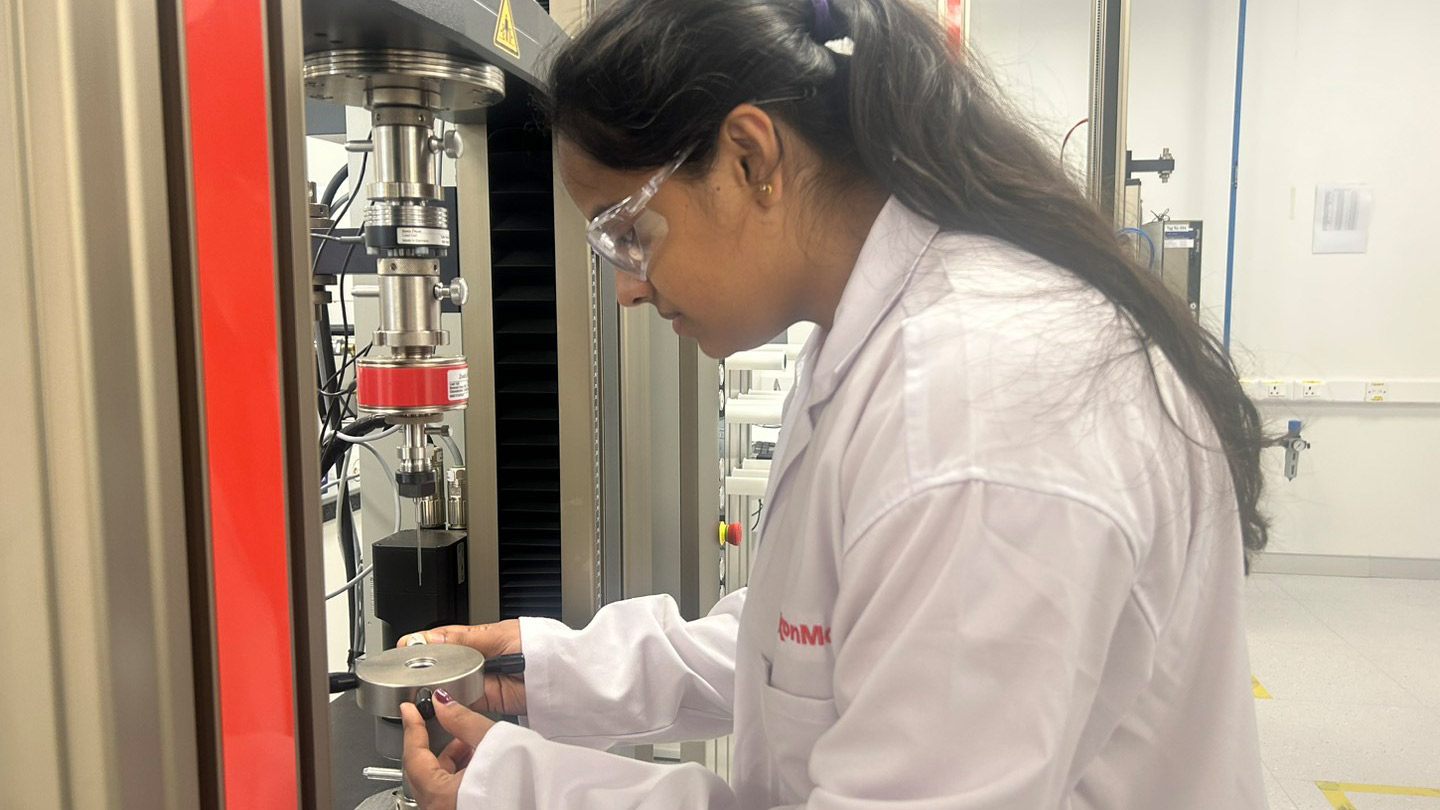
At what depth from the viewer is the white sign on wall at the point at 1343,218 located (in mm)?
4305

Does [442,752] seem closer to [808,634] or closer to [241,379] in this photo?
[808,634]

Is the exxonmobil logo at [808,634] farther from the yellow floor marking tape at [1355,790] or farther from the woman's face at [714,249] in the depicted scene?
the yellow floor marking tape at [1355,790]

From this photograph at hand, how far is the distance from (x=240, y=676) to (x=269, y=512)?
0.27 feet

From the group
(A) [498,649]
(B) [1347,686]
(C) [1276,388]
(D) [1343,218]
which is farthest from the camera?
(C) [1276,388]

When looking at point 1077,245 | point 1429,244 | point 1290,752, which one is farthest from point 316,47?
point 1429,244

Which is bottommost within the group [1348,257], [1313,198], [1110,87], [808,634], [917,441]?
[808,634]

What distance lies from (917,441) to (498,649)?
69 cm

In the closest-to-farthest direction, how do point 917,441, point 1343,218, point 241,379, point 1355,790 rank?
point 241,379
point 917,441
point 1355,790
point 1343,218

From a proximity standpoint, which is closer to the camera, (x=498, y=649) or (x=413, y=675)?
(x=413, y=675)

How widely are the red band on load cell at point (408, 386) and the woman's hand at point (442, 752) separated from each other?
271 mm

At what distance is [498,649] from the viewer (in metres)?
1.13

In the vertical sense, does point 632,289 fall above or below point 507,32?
below

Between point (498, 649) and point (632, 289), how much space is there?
494mm

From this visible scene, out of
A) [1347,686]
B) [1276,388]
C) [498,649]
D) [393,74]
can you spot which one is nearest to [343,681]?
[498,649]
